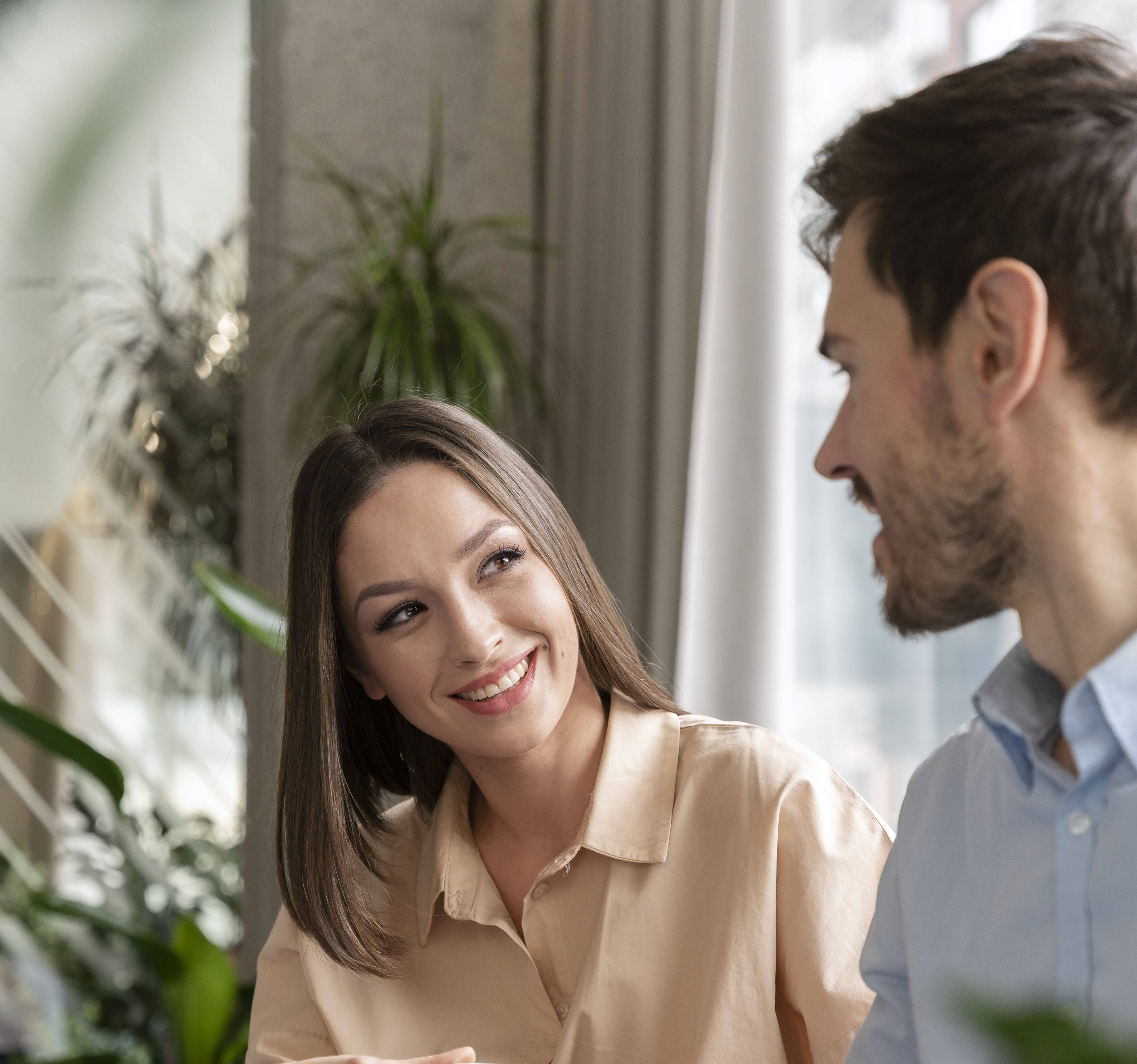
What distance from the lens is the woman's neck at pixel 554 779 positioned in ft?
4.48

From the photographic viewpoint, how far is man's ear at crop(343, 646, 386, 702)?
4.60ft

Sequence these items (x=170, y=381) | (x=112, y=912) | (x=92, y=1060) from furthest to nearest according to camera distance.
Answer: (x=170, y=381) → (x=112, y=912) → (x=92, y=1060)

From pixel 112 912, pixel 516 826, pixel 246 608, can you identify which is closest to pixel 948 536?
pixel 516 826

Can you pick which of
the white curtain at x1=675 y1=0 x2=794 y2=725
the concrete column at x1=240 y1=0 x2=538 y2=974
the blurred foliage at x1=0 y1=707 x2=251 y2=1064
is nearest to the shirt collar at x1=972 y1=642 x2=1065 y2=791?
the white curtain at x1=675 y1=0 x2=794 y2=725

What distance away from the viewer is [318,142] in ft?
9.53

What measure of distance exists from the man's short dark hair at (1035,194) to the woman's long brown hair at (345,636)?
0.63 metres

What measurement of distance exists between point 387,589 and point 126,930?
1.17 m

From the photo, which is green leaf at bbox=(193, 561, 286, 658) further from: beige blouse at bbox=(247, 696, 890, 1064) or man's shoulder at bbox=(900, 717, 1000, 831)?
man's shoulder at bbox=(900, 717, 1000, 831)

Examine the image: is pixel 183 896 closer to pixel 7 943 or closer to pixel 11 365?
pixel 7 943

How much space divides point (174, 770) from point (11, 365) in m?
1.15

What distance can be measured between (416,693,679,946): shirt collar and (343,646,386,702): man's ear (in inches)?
6.3

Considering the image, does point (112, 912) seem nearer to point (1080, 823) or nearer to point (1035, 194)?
point (1080, 823)

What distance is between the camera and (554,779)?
1370 mm

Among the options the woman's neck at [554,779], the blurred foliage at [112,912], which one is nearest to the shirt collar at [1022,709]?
the woman's neck at [554,779]
